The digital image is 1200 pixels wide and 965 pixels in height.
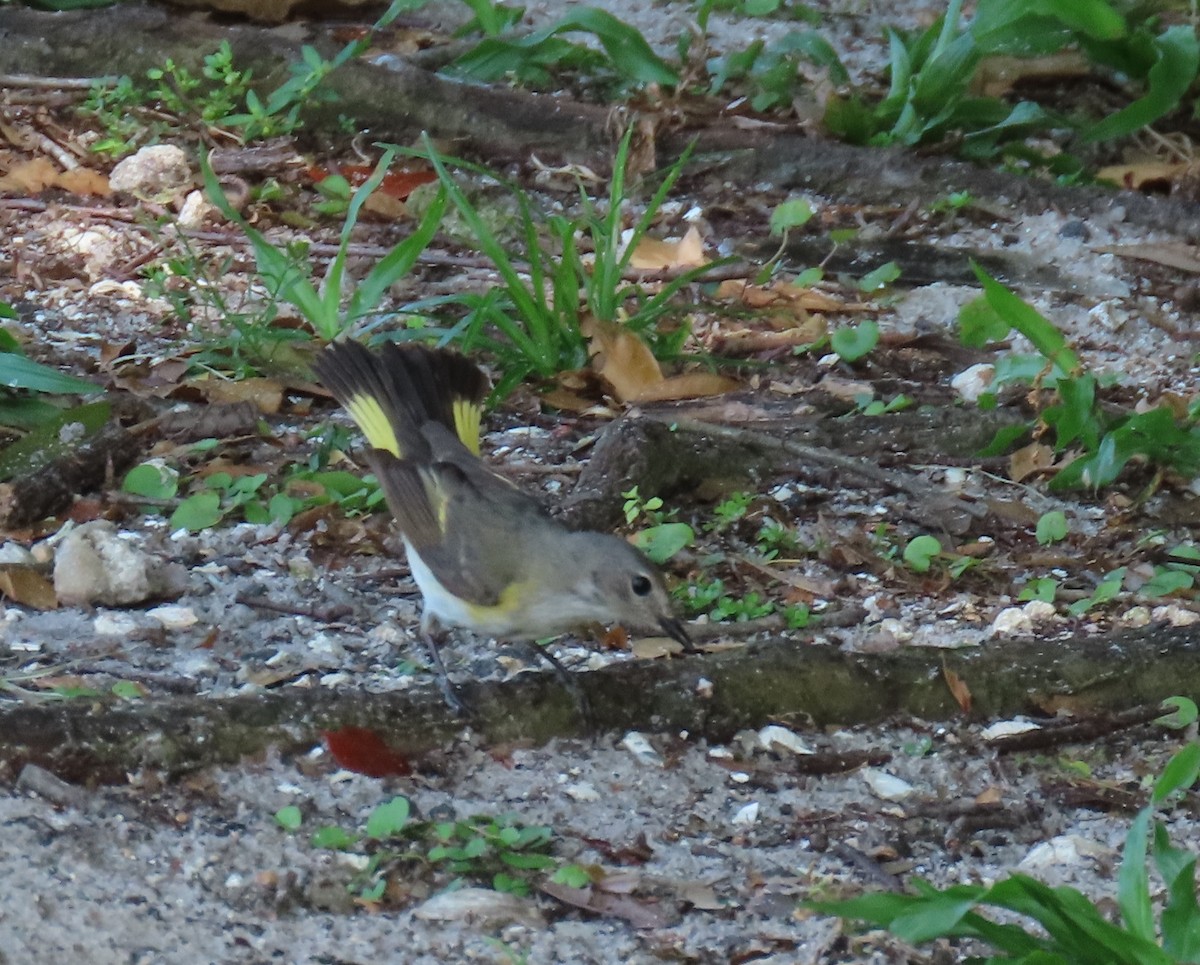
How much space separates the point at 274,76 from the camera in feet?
24.2

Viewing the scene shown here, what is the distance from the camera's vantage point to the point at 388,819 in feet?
10.2

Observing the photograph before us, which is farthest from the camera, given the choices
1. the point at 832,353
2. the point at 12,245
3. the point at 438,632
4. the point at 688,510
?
the point at 12,245

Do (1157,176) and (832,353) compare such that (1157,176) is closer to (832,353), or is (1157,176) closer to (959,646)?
(832,353)

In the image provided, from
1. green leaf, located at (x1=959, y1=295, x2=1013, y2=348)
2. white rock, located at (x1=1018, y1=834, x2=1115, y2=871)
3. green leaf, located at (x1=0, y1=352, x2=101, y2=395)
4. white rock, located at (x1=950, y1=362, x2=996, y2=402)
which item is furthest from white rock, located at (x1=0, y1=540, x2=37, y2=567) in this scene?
green leaf, located at (x1=959, y1=295, x2=1013, y2=348)

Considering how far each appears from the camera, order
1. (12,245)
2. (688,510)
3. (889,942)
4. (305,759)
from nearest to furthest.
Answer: (889,942), (305,759), (688,510), (12,245)

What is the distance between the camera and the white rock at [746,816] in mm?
3350

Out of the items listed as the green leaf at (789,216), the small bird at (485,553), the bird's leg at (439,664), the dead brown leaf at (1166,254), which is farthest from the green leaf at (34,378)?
the dead brown leaf at (1166,254)

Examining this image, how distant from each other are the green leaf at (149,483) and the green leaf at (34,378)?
0.91 feet

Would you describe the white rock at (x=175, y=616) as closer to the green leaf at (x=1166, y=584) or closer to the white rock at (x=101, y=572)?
the white rock at (x=101, y=572)

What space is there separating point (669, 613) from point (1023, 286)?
3155 millimetres

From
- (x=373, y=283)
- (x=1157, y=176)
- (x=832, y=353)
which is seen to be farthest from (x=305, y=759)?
(x=1157, y=176)

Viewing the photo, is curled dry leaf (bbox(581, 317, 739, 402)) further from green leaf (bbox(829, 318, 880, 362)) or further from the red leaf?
the red leaf

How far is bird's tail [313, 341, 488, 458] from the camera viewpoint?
4473 mm

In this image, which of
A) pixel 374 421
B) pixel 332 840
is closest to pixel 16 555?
pixel 374 421
